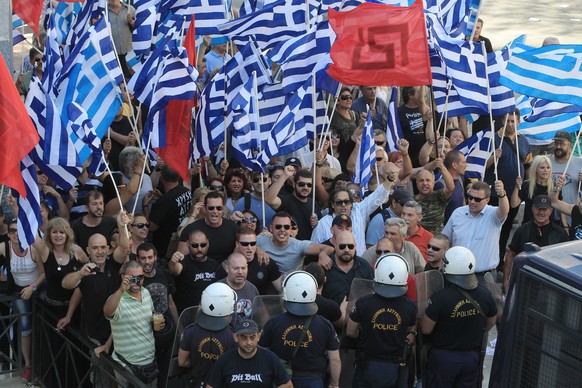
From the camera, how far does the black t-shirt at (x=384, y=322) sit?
10.2m

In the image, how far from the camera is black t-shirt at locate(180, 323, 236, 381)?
9.86 metres

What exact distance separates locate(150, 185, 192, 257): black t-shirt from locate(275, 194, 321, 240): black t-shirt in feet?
3.70

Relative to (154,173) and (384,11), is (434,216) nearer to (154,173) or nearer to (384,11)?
(384,11)

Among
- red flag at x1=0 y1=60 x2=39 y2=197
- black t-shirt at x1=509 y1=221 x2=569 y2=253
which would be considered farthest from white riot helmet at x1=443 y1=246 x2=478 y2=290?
red flag at x1=0 y1=60 x2=39 y2=197

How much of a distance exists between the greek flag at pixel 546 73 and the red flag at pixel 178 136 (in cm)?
379

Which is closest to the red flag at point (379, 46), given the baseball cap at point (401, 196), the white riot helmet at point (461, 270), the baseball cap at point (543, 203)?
the baseball cap at point (401, 196)

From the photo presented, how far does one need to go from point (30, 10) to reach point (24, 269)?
3997 millimetres

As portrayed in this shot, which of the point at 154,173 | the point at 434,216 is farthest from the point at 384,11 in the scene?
the point at 154,173

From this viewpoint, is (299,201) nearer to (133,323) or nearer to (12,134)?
(133,323)

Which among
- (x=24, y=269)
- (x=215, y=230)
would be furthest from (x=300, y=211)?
(x=24, y=269)

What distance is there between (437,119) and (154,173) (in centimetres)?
446

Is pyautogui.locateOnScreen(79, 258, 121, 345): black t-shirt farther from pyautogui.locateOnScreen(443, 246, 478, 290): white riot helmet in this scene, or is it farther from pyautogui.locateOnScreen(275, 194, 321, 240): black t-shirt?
pyautogui.locateOnScreen(443, 246, 478, 290): white riot helmet

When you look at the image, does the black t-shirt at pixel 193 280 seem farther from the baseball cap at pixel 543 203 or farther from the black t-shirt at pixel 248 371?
the baseball cap at pixel 543 203

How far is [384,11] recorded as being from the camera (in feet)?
44.9
